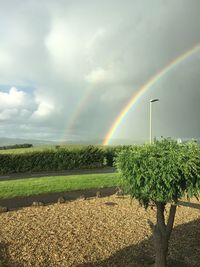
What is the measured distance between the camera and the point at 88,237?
9.63 meters

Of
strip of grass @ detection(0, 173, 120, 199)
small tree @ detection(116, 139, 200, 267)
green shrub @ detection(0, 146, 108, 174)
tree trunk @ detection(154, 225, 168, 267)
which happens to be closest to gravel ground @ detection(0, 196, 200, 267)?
tree trunk @ detection(154, 225, 168, 267)

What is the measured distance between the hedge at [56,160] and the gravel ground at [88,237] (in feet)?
66.3

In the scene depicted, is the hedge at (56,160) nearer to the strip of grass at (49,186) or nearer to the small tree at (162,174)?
the strip of grass at (49,186)

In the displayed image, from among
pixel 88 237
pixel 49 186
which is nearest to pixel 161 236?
pixel 88 237

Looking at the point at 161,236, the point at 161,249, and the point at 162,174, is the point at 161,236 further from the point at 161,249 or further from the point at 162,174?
the point at 162,174

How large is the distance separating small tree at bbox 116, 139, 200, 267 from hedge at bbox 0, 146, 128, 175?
26122 millimetres

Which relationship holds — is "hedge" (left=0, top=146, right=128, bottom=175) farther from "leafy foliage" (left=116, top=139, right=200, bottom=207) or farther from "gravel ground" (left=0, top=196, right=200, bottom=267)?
"leafy foliage" (left=116, top=139, right=200, bottom=207)

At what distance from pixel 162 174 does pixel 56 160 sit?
28.8m

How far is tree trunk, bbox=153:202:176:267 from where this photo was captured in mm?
7328

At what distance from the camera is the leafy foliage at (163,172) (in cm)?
680

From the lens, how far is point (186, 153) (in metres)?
7.04

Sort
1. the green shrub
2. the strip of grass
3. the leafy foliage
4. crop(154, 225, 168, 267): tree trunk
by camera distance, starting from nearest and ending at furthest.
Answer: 1. the leafy foliage
2. crop(154, 225, 168, 267): tree trunk
3. the strip of grass
4. the green shrub

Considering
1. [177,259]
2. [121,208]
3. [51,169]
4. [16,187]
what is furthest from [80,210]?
[51,169]

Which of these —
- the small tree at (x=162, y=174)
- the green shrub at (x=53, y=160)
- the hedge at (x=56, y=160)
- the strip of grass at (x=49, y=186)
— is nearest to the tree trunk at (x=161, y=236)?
the small tree at (x=162, y=174)
